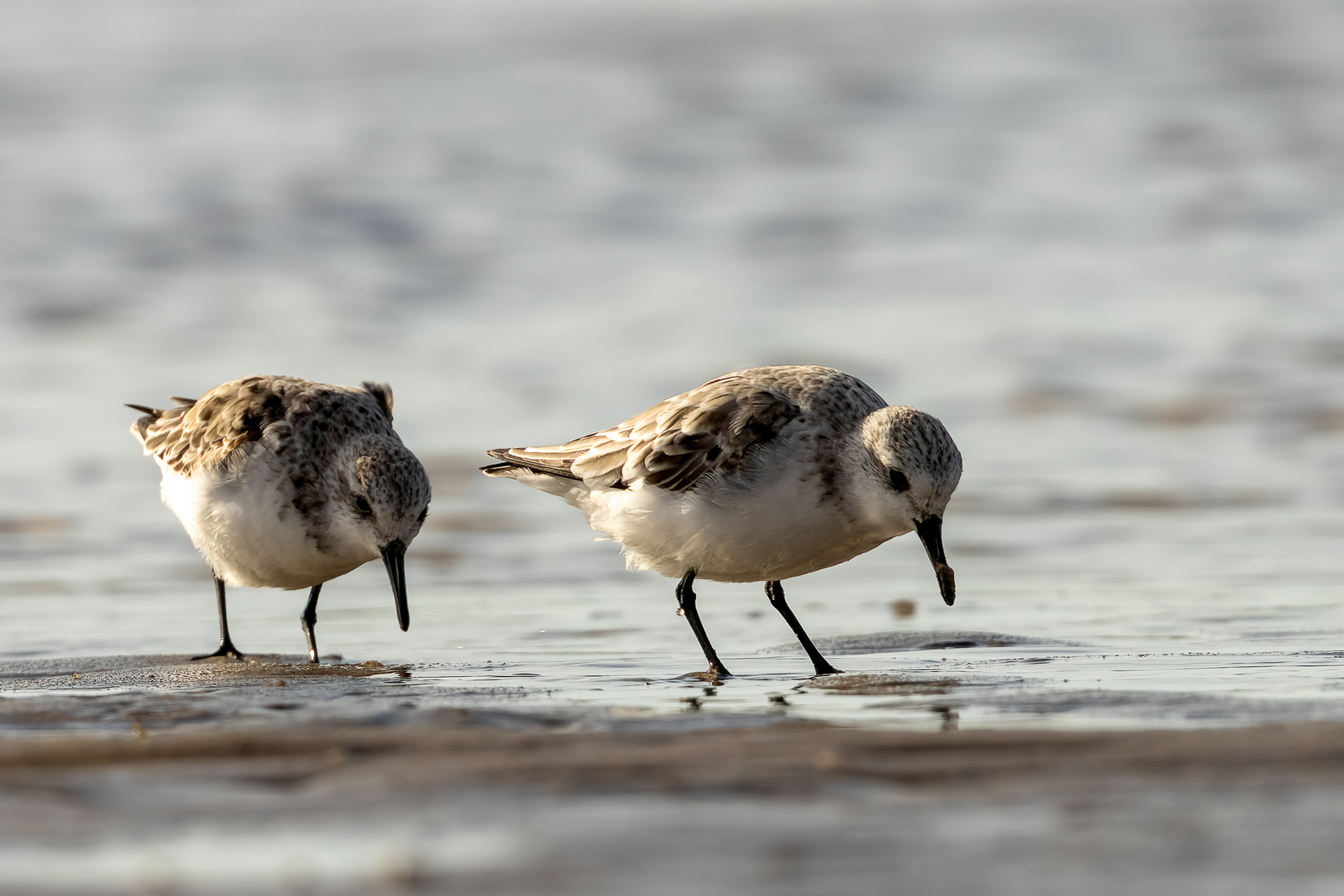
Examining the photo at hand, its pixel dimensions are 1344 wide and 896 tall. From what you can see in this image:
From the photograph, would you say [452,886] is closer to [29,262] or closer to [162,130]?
[29,262]

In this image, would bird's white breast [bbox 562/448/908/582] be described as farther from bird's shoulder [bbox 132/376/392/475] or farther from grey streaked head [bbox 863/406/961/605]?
bird's shoulder [bbox 132/376/392/475]

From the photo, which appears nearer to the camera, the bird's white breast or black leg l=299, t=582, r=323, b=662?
the bird's white breast

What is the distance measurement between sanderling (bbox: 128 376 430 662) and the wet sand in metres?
2.11

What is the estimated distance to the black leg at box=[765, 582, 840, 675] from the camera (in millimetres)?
6931

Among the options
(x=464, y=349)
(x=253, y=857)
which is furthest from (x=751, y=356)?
(x=253, y=857)

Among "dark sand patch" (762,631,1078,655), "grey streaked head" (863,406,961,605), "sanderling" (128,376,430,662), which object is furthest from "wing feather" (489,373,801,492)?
"dark sand patch" (762,631,1078,655)

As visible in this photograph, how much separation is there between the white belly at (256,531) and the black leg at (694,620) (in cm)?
139

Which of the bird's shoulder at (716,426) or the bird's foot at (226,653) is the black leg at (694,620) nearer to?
the bird's shoulder at (716,426)

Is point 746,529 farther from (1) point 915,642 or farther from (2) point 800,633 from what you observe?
(1) point 915,642

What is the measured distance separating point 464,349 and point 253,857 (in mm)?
11502

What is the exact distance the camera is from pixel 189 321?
52.0ft

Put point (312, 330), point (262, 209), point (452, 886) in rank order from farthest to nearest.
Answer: point (262, 209) → point (312, 330) → point (452, 886)

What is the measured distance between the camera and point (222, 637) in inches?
313

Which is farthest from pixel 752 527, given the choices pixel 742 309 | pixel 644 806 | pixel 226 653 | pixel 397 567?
pixel 742 309
